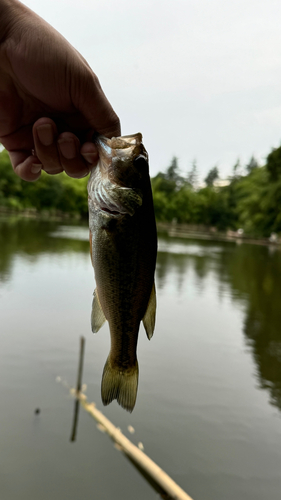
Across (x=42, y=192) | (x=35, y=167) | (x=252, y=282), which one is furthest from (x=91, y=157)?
(x=42, y=192)

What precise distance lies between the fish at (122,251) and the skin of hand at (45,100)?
31 centimetres

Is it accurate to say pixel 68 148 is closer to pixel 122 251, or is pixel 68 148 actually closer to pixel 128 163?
pixel 128 163

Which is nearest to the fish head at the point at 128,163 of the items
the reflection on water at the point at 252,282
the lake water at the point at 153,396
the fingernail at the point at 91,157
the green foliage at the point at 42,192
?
the fingernail at the point at 91,157

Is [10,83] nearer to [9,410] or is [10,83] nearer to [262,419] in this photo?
[9,410]

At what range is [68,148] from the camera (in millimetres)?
2082

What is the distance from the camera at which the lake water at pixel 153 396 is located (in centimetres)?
1455

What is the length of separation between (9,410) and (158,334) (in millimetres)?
11644

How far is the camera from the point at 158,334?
2680 centimetres

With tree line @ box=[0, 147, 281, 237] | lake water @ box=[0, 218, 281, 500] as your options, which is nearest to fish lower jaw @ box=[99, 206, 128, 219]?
lake water @ box=[0, 218, 281, 500]

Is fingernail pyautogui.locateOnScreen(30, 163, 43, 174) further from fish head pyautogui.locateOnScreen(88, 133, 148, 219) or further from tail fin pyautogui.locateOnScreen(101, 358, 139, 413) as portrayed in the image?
tail fin pyautogui.locateOnScreen(101, 358, 139, 413)

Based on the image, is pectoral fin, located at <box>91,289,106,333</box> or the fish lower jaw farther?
pectoral fin, located at <box>91,289,106,333</box>

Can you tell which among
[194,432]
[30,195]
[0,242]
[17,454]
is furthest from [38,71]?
[30,195]

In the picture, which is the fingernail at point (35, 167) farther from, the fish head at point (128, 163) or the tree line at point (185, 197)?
the tree line at point (185, 197)

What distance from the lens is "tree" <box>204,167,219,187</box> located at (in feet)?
392
